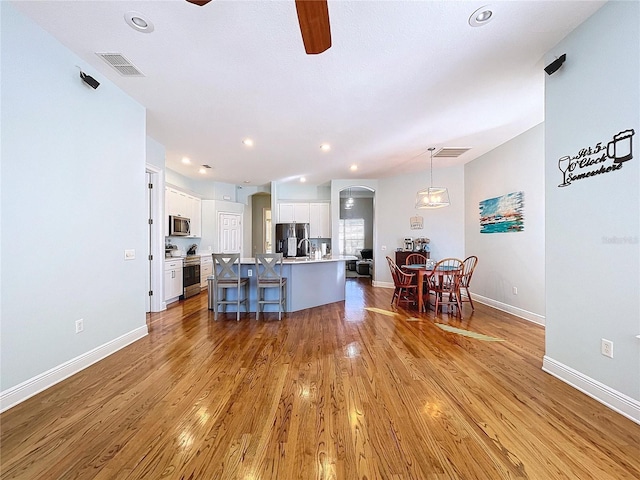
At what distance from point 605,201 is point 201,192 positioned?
7.85 metres

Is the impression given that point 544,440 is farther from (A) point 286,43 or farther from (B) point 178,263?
(B) point 178,263

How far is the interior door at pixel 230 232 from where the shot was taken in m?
7.81

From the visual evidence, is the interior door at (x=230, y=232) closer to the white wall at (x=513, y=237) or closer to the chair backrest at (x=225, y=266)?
the chair backrest at (x=225, y=266)

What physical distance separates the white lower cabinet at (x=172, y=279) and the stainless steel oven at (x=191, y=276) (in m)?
0.18

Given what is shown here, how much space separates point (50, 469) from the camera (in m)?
1.49

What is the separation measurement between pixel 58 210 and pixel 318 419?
2.81 metres

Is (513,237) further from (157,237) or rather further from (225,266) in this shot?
(157,237)

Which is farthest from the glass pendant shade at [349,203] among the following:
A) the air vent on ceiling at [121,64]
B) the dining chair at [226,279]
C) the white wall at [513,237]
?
the air vent on ceiling at [121,64]

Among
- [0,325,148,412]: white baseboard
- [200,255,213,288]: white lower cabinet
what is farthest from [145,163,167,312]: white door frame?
[200,255,213,288]: white lower cabinet

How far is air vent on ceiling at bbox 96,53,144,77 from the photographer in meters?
2.59

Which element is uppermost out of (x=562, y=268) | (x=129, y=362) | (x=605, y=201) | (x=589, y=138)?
(x=589, y=138)

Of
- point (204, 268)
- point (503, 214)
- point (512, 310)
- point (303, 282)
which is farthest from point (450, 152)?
point (204, 268)

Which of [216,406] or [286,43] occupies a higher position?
[286,43]

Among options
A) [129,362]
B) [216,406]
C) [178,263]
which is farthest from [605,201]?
[178,263]
